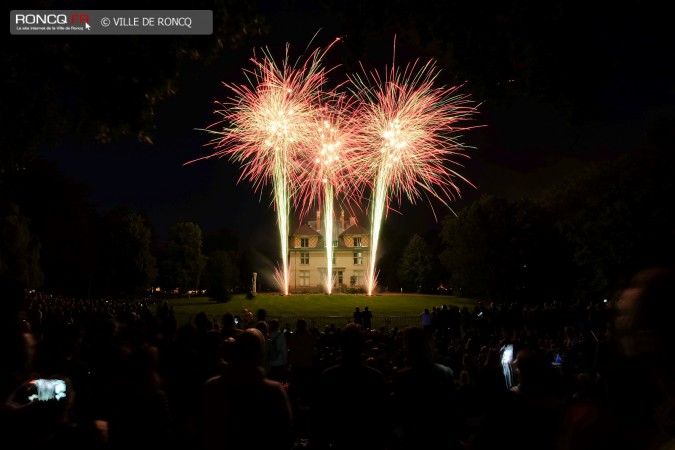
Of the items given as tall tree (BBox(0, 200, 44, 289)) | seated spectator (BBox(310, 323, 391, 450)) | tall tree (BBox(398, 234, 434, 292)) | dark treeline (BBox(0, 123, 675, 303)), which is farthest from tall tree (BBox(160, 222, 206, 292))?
seated spectator (BBox(310, 323, 391, 450))

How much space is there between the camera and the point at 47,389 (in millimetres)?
4445

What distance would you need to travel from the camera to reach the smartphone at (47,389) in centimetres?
420

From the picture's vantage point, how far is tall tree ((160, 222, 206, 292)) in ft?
251

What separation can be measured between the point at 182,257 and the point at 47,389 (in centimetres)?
7550

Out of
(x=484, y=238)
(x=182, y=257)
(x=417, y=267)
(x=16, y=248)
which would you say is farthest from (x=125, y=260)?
(x=417, y=267)

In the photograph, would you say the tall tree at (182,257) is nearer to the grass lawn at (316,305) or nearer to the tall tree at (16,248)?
the grass lawn at (316,305)

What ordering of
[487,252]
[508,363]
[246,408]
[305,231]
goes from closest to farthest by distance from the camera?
1. [246,408]
2. [508,363]
3. [487,252]
4. [305,231]

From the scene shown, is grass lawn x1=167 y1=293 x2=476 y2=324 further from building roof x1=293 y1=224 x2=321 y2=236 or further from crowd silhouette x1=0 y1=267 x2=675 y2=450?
building roof x1=293 y1=224 x2=321 y2=236

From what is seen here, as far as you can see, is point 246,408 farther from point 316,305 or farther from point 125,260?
point 125,260

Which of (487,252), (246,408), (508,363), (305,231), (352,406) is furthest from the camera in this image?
(305,231)

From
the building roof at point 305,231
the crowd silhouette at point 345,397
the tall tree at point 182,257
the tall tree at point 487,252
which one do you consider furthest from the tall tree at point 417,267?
the crowd silhouette at point 345,397

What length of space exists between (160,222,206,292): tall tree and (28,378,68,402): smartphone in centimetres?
7452

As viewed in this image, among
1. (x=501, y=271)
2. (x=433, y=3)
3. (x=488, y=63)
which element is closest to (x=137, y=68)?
(x=433, y=3)

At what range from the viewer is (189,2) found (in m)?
9.22
